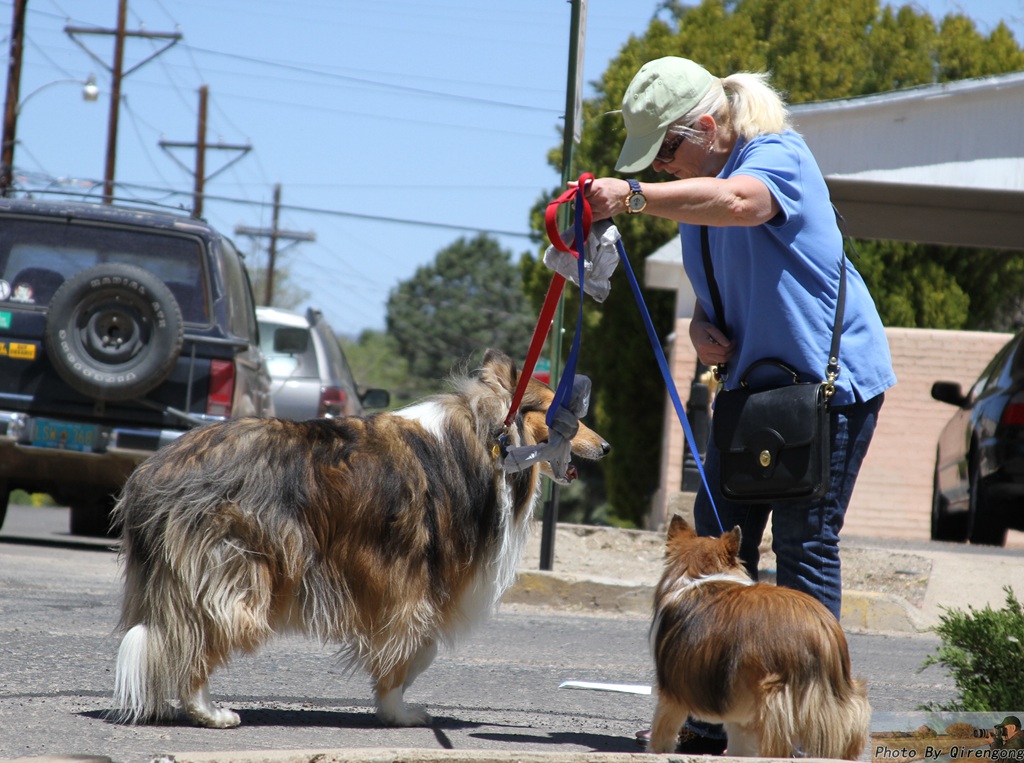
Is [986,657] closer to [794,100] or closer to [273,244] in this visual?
[794,100]

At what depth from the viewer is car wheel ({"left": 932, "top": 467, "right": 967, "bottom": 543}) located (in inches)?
507

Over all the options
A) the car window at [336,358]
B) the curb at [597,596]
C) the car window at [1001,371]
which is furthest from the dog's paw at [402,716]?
the car window at [336,358]

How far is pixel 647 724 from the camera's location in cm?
467

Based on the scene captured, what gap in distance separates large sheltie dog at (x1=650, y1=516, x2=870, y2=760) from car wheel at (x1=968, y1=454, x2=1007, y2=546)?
734 cm

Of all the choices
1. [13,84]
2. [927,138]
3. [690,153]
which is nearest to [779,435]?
[690,153]

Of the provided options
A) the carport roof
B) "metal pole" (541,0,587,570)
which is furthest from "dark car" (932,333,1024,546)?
"metal pole" (541,0,587,570)

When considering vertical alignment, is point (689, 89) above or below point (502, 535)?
above

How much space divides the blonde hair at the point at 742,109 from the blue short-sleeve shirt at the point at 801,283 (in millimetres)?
46

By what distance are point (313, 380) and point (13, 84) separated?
46.5 ft

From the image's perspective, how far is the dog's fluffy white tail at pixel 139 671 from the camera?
161 inches

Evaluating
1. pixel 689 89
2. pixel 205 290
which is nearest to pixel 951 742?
pixel 689 89

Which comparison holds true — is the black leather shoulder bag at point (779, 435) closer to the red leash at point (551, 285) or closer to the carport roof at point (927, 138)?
the red leash at point (551, 285)

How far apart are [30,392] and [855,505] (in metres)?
10.4

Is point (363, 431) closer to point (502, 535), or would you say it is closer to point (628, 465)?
point (502, 535)
